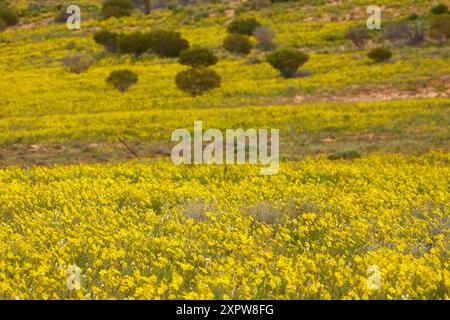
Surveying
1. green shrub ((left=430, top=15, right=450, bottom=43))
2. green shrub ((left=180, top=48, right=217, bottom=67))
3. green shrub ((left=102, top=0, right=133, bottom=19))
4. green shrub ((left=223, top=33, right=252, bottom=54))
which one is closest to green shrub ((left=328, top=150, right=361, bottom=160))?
green shrub ((left=180, top=48, right=217, bottom=67))

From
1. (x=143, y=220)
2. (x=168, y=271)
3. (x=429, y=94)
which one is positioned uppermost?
(x=168, y=271)

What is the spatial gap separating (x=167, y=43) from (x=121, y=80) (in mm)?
10151

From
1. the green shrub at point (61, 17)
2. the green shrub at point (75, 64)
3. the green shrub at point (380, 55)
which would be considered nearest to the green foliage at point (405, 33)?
the green shrub at point (380, 55)

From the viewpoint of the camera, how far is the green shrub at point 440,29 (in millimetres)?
36719

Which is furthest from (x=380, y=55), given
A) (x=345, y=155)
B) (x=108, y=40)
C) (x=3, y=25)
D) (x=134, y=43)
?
(x=3, y=25)

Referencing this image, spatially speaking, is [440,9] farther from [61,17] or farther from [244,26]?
[61,17]

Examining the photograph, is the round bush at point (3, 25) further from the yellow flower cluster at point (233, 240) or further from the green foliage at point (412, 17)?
the yellow flower cluster at point (233, 240)

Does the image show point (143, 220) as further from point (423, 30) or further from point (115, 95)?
point (423, 30)

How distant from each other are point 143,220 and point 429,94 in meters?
22.0

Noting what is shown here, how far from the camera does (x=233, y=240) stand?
758 centimetres

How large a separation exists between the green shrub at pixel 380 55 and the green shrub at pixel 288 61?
3.92m

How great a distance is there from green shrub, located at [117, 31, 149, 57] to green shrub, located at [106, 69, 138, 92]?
387 inches

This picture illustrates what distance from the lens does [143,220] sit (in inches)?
347

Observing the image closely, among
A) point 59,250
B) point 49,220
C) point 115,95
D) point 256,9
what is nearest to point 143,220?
point 49,220
